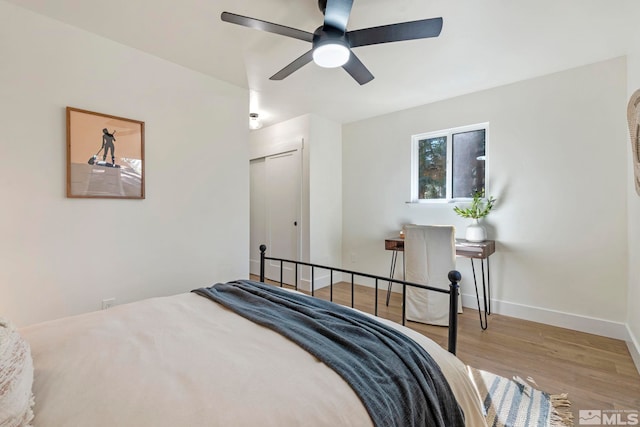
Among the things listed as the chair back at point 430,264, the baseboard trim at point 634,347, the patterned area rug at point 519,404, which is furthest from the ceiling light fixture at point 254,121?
the baseboard trim at point 634,347

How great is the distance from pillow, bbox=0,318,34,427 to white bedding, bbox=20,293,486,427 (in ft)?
0.16

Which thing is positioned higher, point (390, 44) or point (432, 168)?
point (390, 44)

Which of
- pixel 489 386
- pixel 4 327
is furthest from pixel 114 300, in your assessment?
pixel 489 386

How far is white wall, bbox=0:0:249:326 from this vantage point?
71.4 inches

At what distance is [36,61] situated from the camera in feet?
6.15

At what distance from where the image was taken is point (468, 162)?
3270 mm

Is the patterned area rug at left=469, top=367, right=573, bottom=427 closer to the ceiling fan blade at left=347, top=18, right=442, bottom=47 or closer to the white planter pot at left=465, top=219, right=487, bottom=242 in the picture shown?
the white planter pot at left=465, top=219, right=487, bottom=242

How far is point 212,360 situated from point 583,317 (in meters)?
3.22

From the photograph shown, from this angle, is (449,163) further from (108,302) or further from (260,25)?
(108,302)

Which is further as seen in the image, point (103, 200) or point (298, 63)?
point (103, 200)

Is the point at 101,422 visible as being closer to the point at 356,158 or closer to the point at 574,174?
the point at 574,174

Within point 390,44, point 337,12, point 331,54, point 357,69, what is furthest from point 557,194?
point 337,12

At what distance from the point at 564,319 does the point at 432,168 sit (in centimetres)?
198
